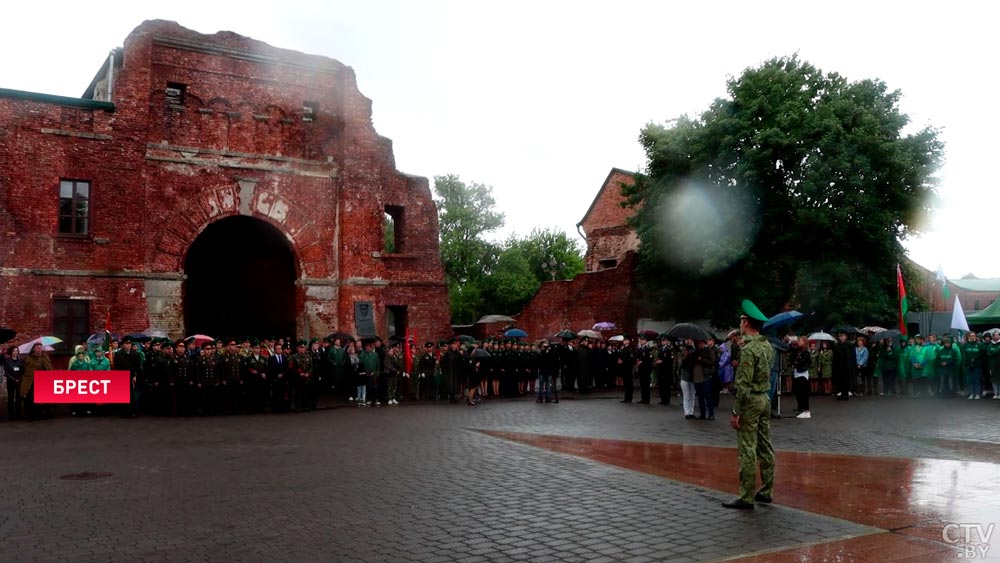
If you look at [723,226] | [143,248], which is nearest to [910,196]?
[723,226]

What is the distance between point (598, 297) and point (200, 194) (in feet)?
56.9

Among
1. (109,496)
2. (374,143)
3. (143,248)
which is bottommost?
(109,496)

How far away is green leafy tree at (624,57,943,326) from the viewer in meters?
26.7

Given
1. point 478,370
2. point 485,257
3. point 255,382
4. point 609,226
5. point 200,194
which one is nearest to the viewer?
point 255,382

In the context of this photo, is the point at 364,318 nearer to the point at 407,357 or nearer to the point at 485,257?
the point at 407,357

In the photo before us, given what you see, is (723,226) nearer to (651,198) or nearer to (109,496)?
(651,198)

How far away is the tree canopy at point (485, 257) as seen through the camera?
57.9m

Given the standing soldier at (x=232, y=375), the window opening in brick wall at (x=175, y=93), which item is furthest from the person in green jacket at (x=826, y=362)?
the window opening in brick wall at (x=175, y=93)

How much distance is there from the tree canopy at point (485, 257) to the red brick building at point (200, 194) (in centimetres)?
2814

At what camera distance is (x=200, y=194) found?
2505cm

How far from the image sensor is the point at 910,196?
27297 mm

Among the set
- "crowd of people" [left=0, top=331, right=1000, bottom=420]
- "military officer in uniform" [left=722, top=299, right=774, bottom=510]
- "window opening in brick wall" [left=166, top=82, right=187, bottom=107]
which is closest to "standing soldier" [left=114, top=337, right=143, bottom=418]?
"crowd of people" [left=0, top=331, right=1000, bottom=420]

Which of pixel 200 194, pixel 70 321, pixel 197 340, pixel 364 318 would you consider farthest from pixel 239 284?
pixel 197 340

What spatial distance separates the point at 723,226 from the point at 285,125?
622 inches
